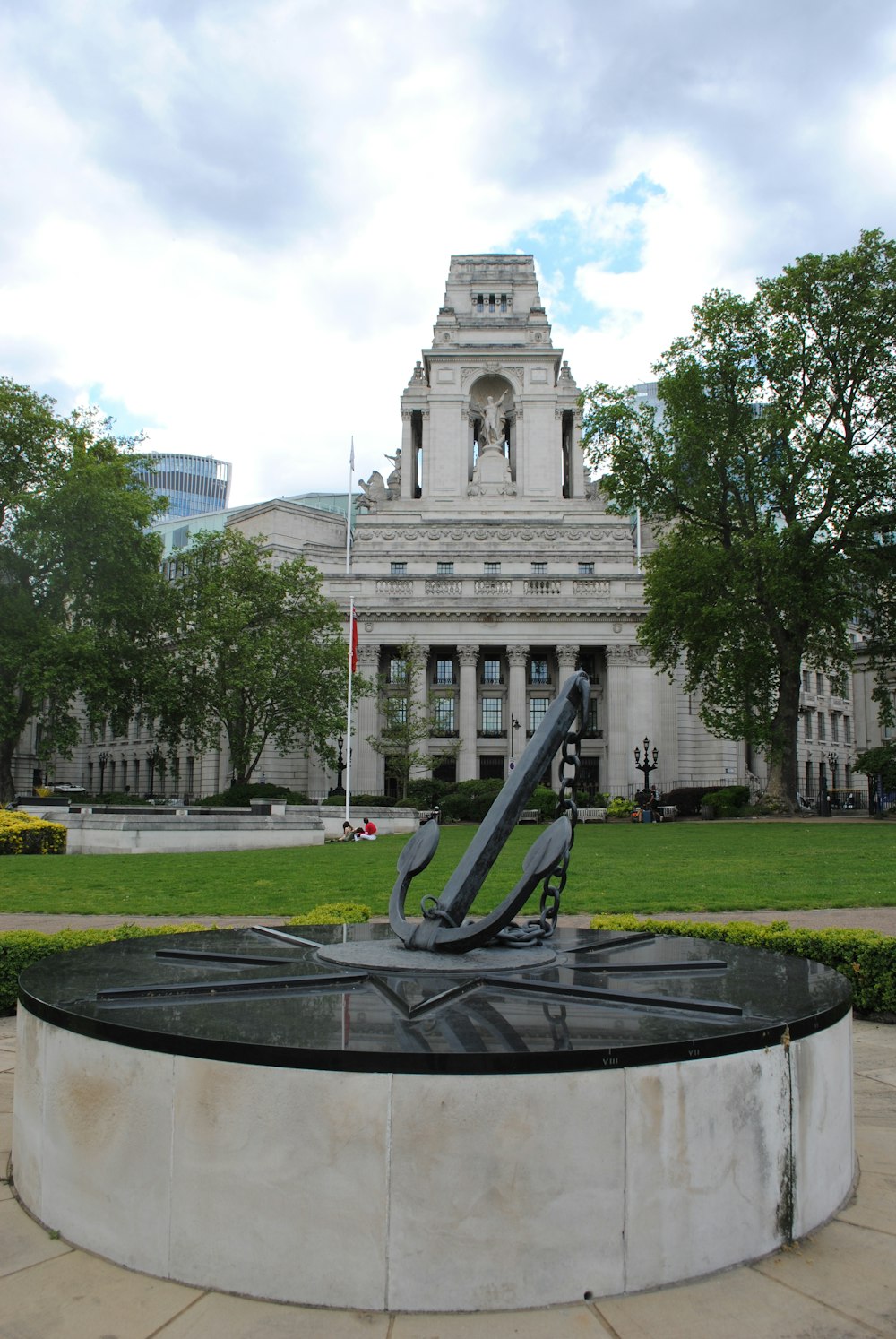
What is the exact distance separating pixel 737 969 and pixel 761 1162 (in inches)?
97.1

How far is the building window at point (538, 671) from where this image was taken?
69750 mm

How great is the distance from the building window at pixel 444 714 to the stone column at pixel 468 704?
87cm

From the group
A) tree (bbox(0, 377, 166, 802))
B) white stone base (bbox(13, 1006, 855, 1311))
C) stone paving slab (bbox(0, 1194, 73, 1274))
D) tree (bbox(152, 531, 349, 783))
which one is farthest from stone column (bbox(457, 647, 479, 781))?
white stone base (bbox(13, 1006, 855, 1311))

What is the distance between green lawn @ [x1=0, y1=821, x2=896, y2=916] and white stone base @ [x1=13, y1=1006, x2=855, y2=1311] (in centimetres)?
1054

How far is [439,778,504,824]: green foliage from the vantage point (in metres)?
53.1

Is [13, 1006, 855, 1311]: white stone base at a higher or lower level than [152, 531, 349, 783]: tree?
lower

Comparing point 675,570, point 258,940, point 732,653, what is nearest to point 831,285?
point 675,570

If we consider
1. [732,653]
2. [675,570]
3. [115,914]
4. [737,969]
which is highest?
[675,570]

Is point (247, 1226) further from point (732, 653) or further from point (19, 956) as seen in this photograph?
point (732, 653)

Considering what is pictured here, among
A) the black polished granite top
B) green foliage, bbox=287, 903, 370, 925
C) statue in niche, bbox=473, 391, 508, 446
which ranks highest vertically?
statue in niche, bbox=473, 391, 508, 446

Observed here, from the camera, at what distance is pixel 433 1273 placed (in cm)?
412

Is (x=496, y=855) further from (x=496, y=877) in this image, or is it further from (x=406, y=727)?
(x=406, y=727)

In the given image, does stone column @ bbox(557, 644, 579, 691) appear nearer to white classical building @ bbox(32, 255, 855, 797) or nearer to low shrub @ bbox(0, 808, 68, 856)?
white classical building @ bbox(32, 255, 855, 797)

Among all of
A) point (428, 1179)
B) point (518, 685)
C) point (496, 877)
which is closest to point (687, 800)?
point (518, 685)
